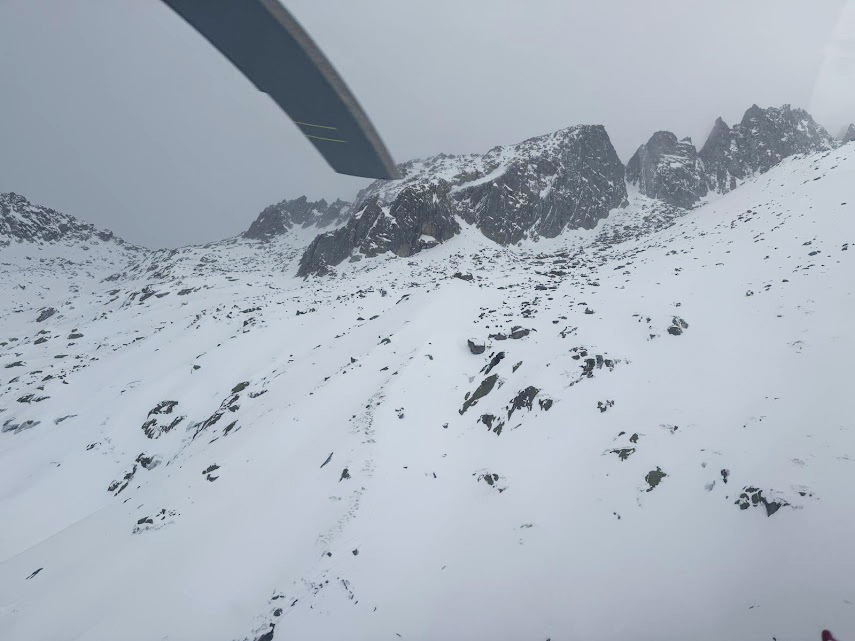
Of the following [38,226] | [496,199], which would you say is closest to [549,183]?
[496,199]

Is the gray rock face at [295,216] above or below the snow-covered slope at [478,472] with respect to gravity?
above

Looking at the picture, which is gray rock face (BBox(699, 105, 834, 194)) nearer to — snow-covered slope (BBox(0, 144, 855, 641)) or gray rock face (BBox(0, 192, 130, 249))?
snow-covered slope (BBox(0, 144, 855, 641))

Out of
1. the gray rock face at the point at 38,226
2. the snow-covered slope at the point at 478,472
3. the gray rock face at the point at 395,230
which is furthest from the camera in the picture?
the gray rock face at the point at 38,226

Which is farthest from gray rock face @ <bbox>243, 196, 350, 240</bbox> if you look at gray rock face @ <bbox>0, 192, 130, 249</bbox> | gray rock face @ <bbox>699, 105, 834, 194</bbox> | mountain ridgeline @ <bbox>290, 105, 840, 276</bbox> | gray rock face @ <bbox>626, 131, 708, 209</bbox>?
gray rock face @ <bbox>699, 105, 834, 194</bbox>

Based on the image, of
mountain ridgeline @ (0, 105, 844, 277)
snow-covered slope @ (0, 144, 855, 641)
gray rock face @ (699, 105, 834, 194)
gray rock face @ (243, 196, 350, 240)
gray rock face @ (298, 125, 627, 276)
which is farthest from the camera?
gray rock face @ (243, 196, 350, 240)

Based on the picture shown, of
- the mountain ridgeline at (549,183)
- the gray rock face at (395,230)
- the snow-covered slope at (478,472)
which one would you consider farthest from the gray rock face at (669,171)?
the snow-covered slope at (478,472)

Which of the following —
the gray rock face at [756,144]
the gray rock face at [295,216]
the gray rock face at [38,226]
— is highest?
the gray rock face at [38,226]

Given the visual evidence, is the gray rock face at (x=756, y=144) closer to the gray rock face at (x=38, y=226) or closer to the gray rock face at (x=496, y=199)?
the gray rock face at (x=496, y=199)
